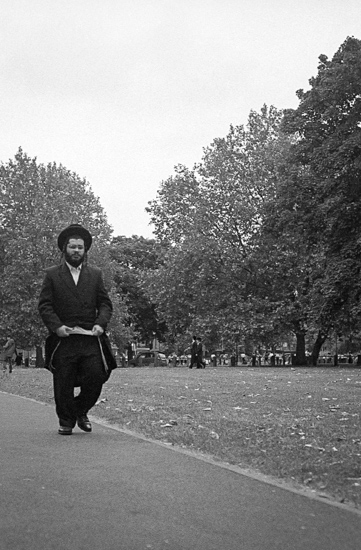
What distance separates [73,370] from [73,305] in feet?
2.38

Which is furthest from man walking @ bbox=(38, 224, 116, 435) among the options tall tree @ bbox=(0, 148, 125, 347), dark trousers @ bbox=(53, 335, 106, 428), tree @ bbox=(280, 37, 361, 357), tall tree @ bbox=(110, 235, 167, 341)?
tall tree @ bbox=(110, 235, 167, 341)

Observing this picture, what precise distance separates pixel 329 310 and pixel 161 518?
104 ft

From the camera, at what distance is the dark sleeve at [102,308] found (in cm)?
963

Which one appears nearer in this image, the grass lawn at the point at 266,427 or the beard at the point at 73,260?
the grass lawn at the point at 266,427

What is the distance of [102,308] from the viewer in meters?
9.76

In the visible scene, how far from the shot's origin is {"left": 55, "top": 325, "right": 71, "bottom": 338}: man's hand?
9359 mm

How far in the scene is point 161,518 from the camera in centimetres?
490

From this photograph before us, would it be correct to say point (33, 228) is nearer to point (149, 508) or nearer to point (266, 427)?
point (266, 427)

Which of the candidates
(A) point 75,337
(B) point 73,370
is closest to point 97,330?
(A) point 75,337

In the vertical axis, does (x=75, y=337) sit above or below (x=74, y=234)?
below

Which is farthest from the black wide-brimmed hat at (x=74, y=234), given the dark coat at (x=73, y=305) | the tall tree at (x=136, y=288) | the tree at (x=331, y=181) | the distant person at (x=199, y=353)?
the tall tree at (x=136, y=288)

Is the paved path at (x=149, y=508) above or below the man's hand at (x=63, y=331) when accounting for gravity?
below

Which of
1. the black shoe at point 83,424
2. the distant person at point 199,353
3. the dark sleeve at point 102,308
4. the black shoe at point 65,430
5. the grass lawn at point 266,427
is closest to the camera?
the grass lawn at point 266,427

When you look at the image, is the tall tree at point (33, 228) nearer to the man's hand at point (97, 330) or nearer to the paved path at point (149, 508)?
the man's hand at point (97, 330)
